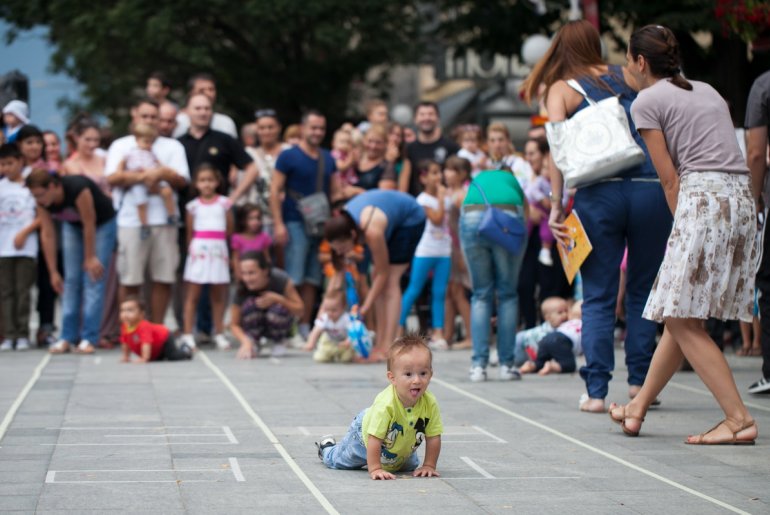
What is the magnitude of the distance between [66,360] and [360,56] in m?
24.8

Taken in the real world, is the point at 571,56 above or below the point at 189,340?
above

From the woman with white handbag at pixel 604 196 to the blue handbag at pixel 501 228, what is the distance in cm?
147

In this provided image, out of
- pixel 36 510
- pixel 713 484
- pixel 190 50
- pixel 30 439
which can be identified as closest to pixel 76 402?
pixel 30 439

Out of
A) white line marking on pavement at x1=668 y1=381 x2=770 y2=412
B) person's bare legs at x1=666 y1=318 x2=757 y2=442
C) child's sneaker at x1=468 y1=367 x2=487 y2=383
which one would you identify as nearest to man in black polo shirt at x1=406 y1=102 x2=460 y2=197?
child's sneaker at x1=468 y1=367 x2=487 y2=383

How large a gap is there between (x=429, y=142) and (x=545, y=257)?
2.12 meters

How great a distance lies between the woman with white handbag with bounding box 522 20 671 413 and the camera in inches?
371

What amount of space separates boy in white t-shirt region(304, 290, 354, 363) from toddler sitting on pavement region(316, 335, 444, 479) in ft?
19.6

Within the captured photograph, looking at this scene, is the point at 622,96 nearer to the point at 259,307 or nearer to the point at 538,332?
the point at 538,332

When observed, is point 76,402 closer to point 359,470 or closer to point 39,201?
point 359,470

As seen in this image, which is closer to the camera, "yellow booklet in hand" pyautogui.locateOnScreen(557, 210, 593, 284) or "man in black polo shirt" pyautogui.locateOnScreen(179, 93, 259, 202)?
"yellow booklet in hand" pyautogui.locateOnScreen(557, 210, 593, 284)

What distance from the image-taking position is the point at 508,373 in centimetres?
1184

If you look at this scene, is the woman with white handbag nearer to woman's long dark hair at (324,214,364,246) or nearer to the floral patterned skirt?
the floral patterned skirt

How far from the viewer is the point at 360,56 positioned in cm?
3775

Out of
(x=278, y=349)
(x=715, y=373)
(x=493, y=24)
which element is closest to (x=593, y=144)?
(x=715, y=373)
